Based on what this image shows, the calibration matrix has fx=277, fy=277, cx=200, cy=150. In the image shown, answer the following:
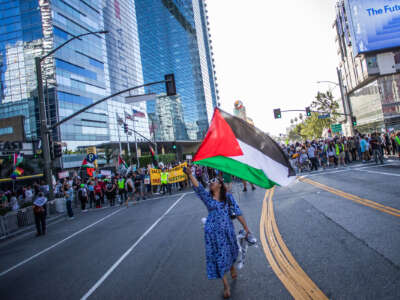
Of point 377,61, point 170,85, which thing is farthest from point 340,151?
point 377,61

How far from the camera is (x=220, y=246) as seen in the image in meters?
3.87

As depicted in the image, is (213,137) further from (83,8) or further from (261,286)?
(83,8)

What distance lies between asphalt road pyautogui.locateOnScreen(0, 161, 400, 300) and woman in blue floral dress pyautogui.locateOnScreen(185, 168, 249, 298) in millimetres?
400

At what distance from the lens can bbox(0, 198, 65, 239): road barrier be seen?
40.7 feet

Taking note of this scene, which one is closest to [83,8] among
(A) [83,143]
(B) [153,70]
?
(A) [83,143]

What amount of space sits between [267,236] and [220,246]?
2541 millimetres

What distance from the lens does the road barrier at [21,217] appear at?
40.7ft

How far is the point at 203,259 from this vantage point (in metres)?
5.34

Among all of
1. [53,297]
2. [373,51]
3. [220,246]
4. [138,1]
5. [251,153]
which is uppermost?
[138,1]

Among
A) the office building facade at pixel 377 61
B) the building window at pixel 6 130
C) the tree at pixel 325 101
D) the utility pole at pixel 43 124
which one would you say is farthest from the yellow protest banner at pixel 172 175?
the tree at pixel 325 101

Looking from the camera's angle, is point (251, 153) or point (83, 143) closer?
point (251, 153)

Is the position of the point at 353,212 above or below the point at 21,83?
below

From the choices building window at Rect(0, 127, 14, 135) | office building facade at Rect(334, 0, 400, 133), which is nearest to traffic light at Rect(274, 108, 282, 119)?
office building facade at Rect(334, 0, 400, 133)

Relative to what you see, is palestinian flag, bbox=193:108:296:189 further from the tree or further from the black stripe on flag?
the tree
